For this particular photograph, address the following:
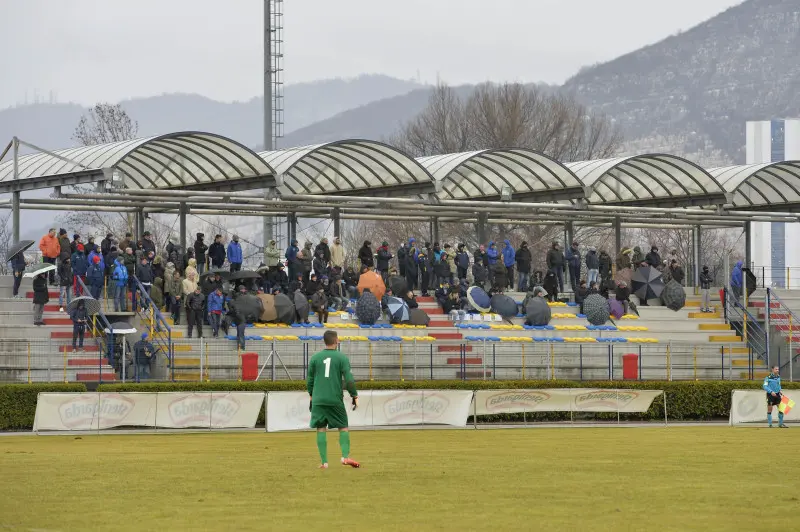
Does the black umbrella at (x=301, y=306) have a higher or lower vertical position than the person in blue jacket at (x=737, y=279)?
lower

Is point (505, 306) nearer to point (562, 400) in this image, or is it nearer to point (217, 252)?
point (217, 252)

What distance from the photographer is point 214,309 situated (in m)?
35.8

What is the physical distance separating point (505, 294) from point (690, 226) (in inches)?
493

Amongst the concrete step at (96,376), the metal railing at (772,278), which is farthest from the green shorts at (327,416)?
the metal railing at (772,278)

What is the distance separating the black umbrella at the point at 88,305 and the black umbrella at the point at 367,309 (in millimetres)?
8016

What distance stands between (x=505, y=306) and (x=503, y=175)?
482 centimetres

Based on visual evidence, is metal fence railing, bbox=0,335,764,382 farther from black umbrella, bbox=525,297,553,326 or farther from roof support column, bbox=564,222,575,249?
roof support column, bbox=564,222,575,249

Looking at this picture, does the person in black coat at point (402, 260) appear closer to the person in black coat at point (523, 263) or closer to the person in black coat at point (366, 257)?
the person in black coat at point (366, 257)

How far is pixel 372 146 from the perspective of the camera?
40.0 m

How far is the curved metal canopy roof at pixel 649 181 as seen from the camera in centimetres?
4409

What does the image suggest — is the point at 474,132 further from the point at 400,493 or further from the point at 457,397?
the point at 400,493

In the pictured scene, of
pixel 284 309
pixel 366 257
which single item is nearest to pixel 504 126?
pixel 366 257

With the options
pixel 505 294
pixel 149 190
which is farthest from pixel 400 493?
pixel 505 294

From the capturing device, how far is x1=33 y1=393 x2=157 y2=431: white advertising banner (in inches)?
1065
